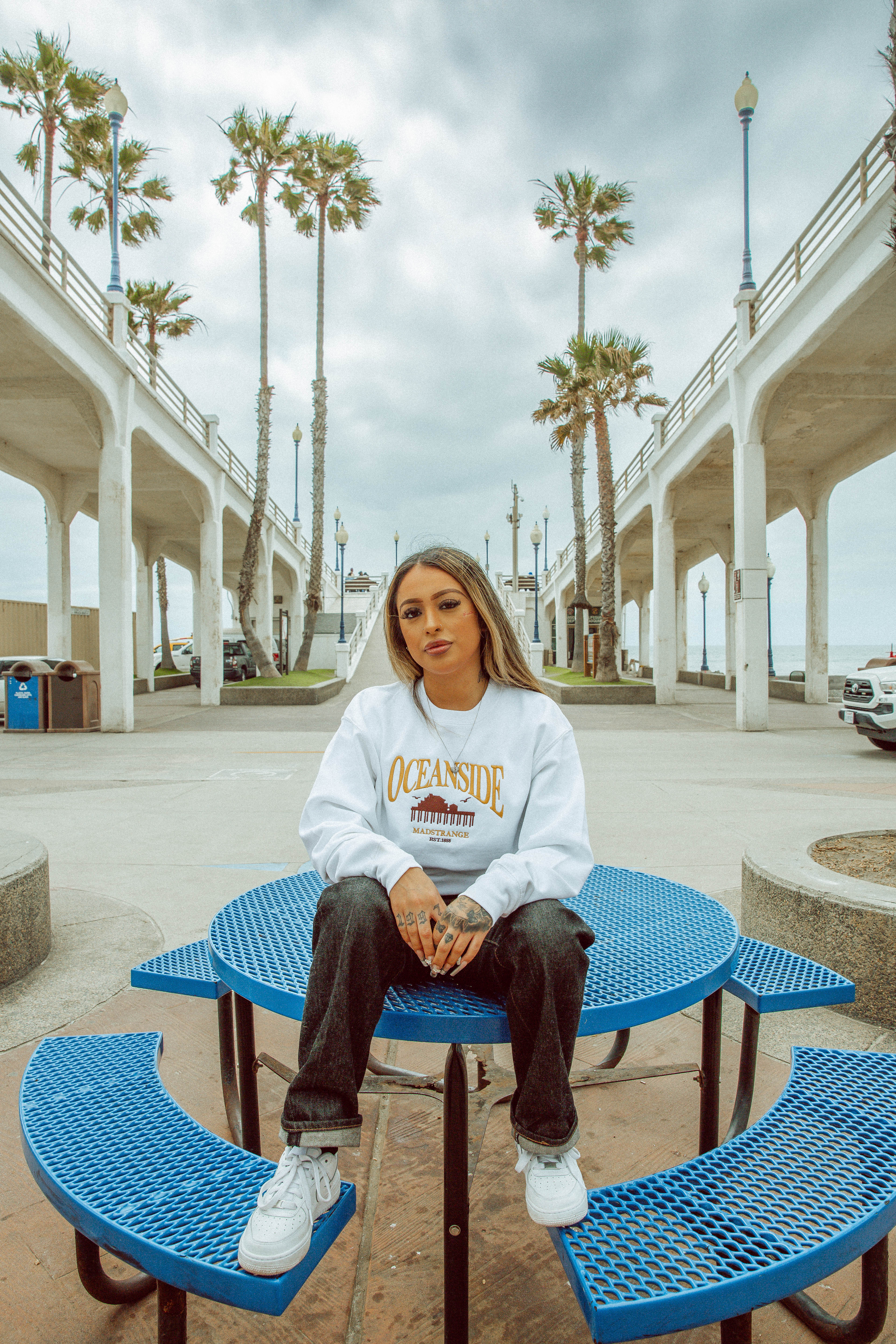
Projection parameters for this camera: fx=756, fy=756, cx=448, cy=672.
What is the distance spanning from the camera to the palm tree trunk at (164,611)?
31.9 meters

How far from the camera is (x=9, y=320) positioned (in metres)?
11.1

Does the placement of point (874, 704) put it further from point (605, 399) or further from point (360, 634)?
point (360, 634)

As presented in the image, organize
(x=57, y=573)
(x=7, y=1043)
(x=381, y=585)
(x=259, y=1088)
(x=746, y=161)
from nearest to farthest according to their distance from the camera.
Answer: (x=259, y=1088) → (x=7, y=1043) → (x=746, y=161) → (x=57, y=573) → (x=381, y=585)

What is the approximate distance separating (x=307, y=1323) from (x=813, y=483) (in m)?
23.5

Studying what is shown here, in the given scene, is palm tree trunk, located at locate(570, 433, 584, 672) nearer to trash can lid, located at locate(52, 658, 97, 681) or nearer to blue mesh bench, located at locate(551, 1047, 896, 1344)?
trash can lid, located at locate(52, 658, 97, 681)

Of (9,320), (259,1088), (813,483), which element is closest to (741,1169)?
(259,1088)

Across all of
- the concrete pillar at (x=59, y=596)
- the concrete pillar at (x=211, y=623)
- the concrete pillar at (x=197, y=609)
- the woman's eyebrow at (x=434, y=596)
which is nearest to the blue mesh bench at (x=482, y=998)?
the woman's eyebrow at (x=434, y=596)

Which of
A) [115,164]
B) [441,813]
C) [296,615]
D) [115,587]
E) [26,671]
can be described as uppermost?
[115,164]

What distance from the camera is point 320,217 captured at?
2523 centimetres

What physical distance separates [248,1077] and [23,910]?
1.70 m

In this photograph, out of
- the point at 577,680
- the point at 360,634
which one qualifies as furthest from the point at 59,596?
the point at 577,680

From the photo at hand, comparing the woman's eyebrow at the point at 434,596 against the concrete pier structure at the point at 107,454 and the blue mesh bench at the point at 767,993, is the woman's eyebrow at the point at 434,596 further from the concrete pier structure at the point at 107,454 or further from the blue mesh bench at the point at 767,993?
the concrete pier structure at the point at 107,454

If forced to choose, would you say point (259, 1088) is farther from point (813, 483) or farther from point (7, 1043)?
point (813, 483)

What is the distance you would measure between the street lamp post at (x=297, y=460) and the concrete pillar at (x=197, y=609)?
6771 millimetres
